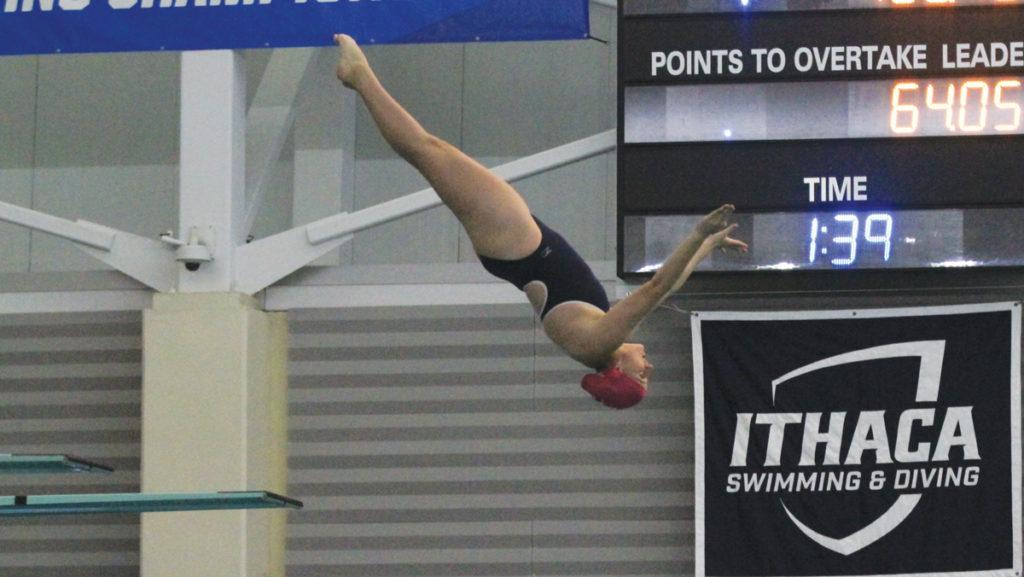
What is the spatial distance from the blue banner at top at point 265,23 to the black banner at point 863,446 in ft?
7.40

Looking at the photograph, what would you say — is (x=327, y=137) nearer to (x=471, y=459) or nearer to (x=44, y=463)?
(x=471, y=459)

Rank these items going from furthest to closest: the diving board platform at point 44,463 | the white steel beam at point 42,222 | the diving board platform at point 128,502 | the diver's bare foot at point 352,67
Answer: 1. the white steel beam at point 42,222
2. the diver's bare foot at point 352,67
3. the diving board platform at point 44,463
4. the diving board platform at point 128,502

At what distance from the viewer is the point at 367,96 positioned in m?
5.55

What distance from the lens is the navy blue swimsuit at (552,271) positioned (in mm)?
5645

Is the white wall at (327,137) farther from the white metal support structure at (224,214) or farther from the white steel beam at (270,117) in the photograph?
the white metal support structure at (224,214)

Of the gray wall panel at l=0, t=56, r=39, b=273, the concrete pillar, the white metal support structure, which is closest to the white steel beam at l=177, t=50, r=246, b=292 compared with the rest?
the white metal support structure

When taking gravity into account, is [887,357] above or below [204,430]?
above

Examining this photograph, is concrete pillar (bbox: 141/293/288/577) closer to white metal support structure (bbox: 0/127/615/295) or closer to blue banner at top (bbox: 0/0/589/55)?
white metal support structure (bbox: 0/127/615/295)

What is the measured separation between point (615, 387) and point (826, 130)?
11.0 feet

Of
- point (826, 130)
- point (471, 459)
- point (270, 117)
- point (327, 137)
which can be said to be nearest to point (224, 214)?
point (270, 117)

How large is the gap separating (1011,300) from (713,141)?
1.81m

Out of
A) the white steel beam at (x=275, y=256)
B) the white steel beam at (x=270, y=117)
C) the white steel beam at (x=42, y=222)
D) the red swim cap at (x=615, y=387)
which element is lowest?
the red swim cap at (x=615, y=387)

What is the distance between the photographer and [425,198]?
9.08 m

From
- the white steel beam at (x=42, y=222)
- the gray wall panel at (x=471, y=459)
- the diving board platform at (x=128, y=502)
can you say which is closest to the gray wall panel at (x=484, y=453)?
the gray wall panel at (x=471, y=459)
